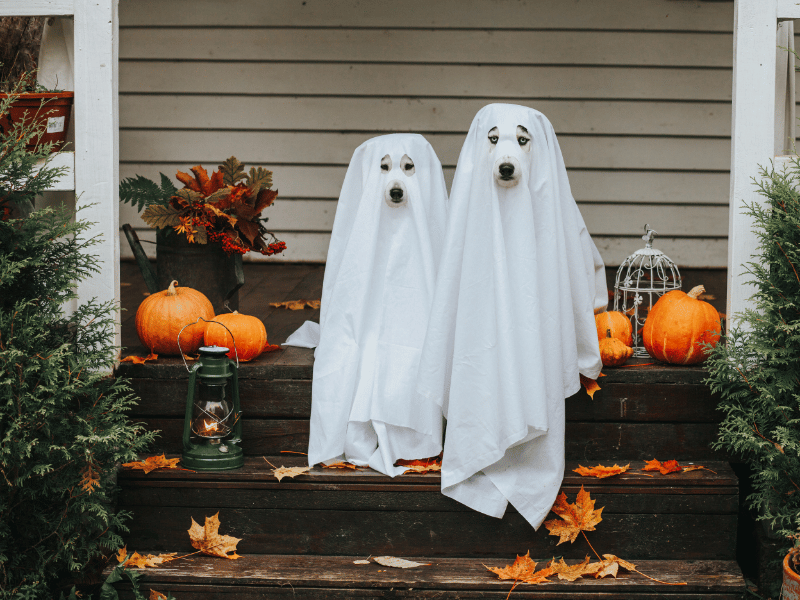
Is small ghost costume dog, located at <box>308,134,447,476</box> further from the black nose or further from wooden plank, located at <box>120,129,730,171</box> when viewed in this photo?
wooden plank, located at <box>120,129,730,171</box>

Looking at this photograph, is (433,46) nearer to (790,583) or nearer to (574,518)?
(574,518)

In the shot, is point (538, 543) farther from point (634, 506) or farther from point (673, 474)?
point (673, 474)

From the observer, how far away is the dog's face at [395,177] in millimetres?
2930

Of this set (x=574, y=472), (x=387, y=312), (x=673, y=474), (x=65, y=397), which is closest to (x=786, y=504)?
(x=673, y=474)

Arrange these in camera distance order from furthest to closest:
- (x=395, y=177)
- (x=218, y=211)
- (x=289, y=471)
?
(x=218, y=211) < (x=395, y=177) < (x=289, y=471)

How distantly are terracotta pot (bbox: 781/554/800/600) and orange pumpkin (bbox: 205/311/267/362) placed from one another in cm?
203

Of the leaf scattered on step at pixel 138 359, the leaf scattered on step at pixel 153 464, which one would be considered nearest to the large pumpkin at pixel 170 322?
the leaf scattered on step at pixel 138 359

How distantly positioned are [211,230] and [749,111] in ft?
7.52

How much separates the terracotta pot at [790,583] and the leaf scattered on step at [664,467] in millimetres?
474

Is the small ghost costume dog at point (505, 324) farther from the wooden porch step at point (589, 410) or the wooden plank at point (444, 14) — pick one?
the wooden plank at point (444, 14)

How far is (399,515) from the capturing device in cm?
281

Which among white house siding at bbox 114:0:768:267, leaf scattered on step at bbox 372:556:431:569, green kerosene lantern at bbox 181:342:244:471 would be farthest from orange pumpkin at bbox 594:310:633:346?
white house siding at bbox 114:0:768:267

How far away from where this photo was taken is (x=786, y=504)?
106 inches

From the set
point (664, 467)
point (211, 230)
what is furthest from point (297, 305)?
point (664, 467)
